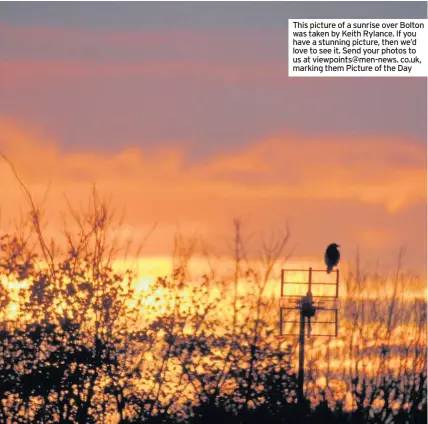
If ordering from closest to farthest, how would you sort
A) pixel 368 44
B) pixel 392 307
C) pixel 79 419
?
pixel 368 44 < pixel 79 419 < pixel 392 307

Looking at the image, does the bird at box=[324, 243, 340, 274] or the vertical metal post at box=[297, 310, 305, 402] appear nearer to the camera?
the vertical metal post at box=[297, 310, 305, 402]

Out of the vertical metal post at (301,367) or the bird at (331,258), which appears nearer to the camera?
the vertical metal post at (301,367)

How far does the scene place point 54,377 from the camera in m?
18.4

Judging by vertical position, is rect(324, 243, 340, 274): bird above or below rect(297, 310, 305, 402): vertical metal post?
above

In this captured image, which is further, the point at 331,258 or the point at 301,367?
the point at 331,258

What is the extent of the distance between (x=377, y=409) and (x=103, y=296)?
5653 mm

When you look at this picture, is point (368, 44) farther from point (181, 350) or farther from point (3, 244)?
point (3, 244)

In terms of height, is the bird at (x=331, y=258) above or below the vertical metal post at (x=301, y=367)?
above

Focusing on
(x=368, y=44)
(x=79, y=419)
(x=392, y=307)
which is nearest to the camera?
(x=368, y=44)

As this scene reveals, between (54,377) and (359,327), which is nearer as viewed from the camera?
(54,377)

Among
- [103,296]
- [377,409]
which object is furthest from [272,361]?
[103,296]

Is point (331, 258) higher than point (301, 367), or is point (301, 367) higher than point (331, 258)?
point (331, 258)

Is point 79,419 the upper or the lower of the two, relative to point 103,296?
lower

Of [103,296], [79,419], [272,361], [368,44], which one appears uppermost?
[368,44]
